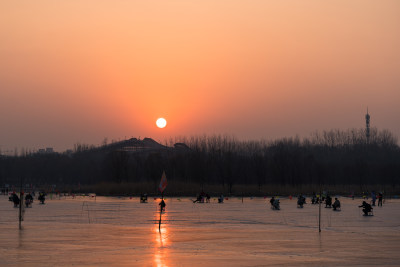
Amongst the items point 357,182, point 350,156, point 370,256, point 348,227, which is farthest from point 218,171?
point 370,256

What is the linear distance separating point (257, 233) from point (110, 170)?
93244 millimetres

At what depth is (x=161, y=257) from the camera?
59.0 ft

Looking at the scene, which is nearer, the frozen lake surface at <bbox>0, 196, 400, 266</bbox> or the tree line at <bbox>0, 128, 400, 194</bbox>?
the frozen lake surface at <bbox>0, 196, 400, 266</bbox>

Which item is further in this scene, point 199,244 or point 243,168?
point 243,168

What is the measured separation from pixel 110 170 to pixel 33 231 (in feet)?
302

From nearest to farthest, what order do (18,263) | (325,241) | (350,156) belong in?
(18,263)
(325,241)
(350,156)

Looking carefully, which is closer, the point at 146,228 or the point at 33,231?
the point at 33,231

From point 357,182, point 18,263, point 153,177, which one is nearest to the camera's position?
point 18,263

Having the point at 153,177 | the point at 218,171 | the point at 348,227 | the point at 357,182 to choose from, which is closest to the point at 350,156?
the point at 357,182

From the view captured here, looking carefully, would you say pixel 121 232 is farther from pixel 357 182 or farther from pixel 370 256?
pixel 357 182

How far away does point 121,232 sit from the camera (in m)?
26.2

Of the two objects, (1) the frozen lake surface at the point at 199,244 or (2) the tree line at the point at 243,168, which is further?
(2) the tree line at the point at 243,168

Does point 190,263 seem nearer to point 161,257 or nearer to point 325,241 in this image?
point 161,257

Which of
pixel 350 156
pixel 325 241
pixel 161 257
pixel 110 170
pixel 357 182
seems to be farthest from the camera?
pixel 350 156
